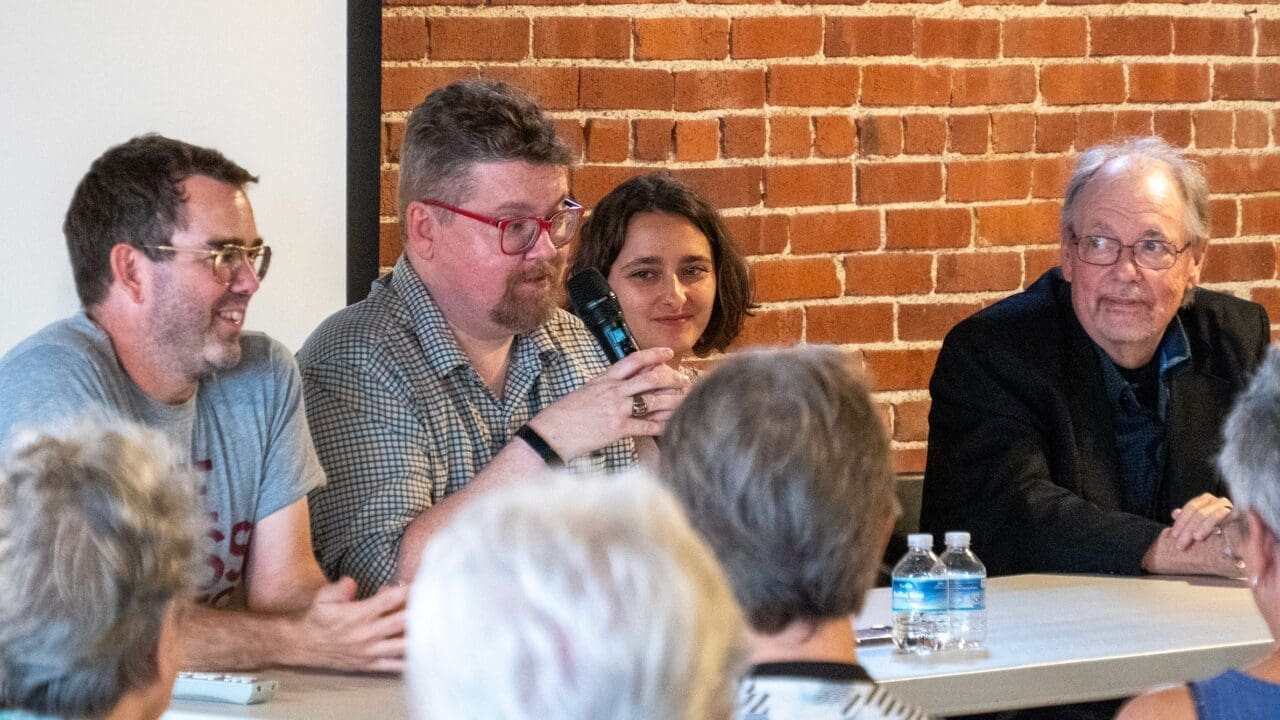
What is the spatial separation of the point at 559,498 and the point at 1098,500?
7.13ft

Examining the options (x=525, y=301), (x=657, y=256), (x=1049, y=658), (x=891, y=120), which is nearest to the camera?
(x=1049, y=658)

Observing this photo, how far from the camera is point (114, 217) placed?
2064 millimetres

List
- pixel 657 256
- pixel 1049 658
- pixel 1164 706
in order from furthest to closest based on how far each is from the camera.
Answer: pixel 657 256 < pixel 1049 658 < pixel 1164 706

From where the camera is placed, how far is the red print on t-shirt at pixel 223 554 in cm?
212

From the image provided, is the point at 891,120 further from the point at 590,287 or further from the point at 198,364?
the point at 198,364

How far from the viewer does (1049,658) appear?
196cm

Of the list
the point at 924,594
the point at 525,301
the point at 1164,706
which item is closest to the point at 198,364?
the point at 525,301

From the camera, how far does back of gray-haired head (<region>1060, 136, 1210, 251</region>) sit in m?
2.83

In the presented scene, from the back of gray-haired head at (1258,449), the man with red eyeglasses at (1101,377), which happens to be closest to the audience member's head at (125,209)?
the back of gray-haired head at (1258,449)

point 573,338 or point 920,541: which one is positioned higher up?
point 573,338

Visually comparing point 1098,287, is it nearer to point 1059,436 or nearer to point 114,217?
point 1059,436

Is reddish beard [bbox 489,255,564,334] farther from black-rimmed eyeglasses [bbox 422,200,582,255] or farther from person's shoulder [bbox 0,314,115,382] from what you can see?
person's shoulder [bbox 0,314,115,382]

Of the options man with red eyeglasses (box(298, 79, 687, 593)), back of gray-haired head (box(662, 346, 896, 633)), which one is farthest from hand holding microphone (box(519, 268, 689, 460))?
back of gray-haired head (box(662, 346, 896, 633))

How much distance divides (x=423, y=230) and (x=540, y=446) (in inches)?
18.5
